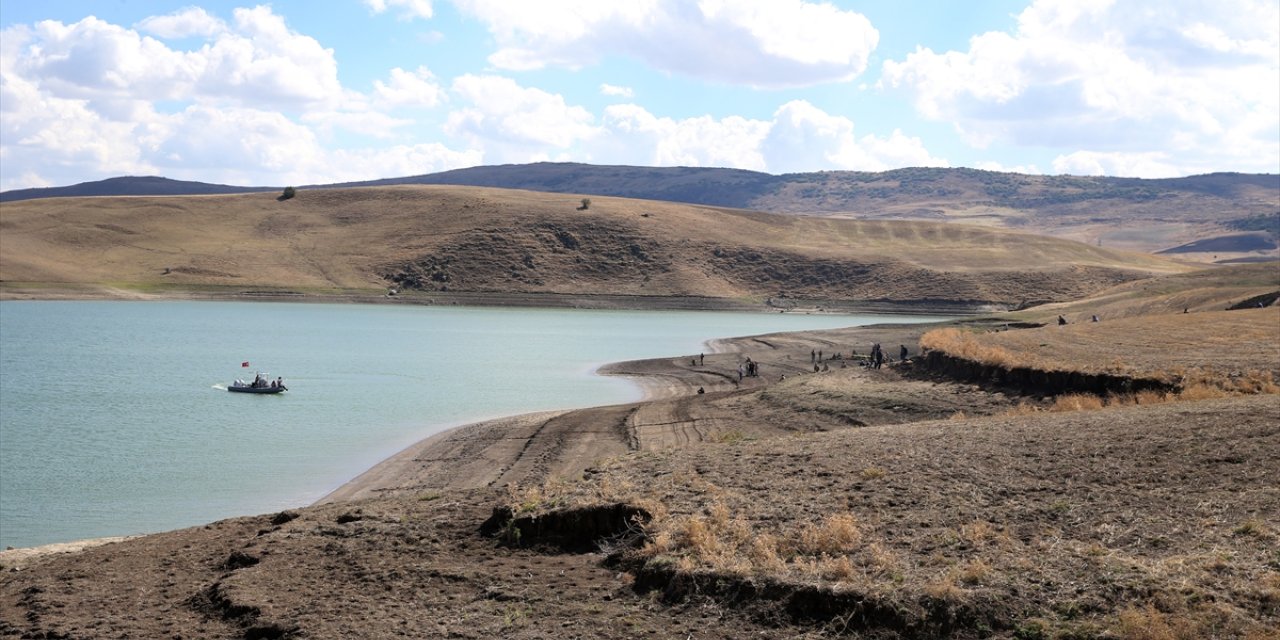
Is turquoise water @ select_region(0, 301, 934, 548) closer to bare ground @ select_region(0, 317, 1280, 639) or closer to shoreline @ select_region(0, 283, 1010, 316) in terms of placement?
bare ground @ select_region(0, 317, 1280, 639)

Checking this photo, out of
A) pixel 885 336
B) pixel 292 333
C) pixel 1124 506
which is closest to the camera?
pixel 1124 506

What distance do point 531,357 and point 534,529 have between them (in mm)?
47913

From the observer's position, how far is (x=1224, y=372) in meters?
24.0

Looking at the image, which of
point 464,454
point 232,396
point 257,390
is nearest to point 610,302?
point 257,390

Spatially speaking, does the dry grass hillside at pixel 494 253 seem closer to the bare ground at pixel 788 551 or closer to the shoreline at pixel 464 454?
the shoreline at pixel 464 454

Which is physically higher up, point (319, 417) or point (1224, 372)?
point (1224, 372)

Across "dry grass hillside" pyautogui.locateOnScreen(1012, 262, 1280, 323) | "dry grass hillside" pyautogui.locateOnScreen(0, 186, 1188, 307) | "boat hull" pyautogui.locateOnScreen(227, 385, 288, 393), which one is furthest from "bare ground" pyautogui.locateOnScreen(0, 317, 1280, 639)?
"dry grass hillside" pyautogui.locateOnScreen(0, 186, 1188, 307)

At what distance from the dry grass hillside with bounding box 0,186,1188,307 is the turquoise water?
22807mm

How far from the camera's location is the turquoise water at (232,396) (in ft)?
84.6

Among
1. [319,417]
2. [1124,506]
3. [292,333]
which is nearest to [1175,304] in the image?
[319,417]

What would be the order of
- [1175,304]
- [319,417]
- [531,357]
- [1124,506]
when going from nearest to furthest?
[1124,506]
[319,417]
[1175,304]
[531,357]

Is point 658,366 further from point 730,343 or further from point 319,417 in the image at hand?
point 319,417

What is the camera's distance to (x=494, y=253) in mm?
131000

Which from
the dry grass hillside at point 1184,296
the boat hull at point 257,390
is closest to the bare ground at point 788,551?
the boat hull at point 257,390
